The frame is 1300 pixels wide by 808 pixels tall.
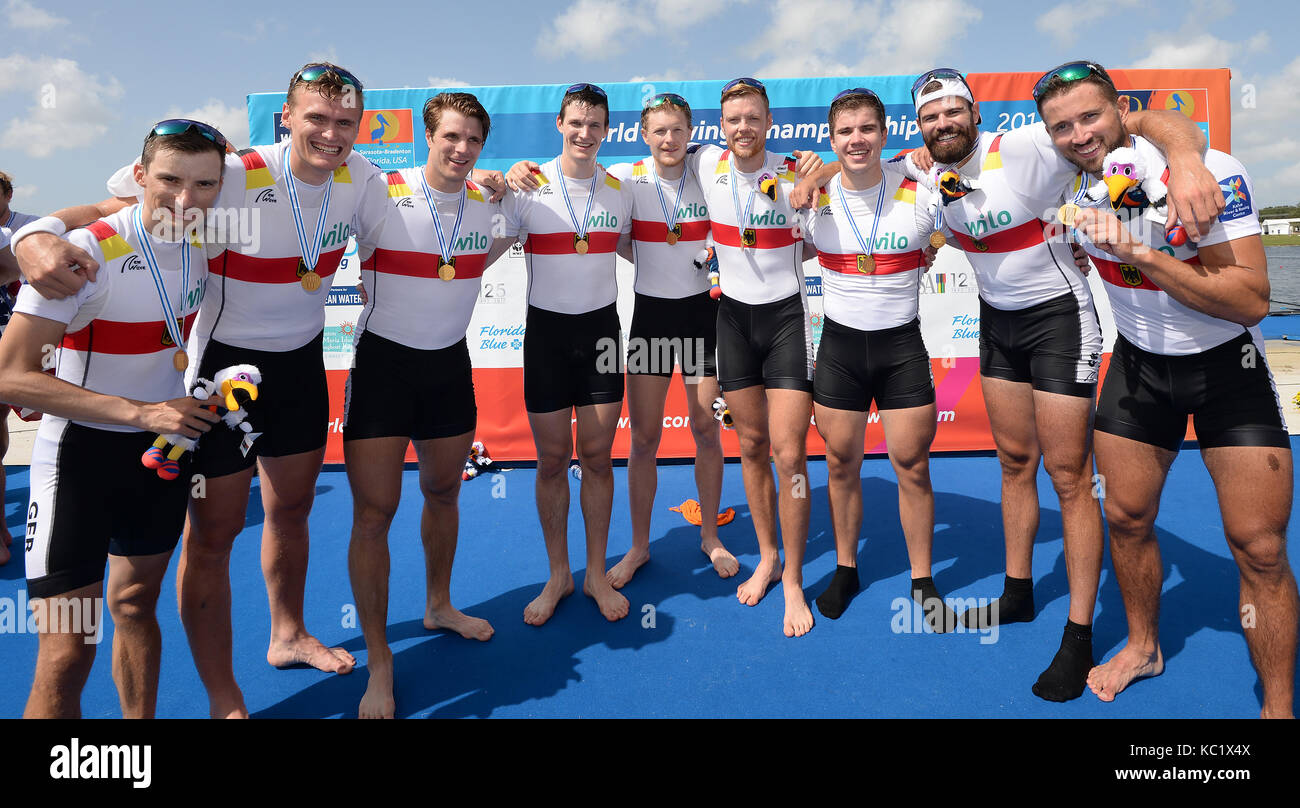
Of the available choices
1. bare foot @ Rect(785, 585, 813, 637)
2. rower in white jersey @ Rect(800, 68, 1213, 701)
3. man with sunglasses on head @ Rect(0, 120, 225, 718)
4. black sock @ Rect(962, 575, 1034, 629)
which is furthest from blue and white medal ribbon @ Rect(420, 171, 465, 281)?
black sock @ Rect(962, 575, 1034, 629)

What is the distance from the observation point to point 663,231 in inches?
155

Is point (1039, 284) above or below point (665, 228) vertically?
below

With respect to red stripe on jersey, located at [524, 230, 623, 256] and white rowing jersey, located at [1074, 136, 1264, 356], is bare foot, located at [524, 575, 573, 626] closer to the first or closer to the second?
red stripe on jersey, located at [524, 230, 623, 256]

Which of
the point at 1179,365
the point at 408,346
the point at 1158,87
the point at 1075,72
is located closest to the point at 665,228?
the point at 408,346

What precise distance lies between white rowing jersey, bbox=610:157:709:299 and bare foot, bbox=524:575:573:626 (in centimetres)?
174

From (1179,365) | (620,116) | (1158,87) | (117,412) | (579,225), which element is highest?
(1158,87)

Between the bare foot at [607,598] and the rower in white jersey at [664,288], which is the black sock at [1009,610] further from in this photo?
the bare foot at [607,598]

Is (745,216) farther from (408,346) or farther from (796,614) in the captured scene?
(796,614)

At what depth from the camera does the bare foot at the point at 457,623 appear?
11.8 ft

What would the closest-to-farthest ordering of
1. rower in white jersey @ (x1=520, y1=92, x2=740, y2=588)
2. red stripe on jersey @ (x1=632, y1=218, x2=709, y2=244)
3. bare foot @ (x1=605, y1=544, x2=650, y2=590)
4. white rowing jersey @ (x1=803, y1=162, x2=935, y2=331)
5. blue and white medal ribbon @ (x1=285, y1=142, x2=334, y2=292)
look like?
blue and white medal ribbon @ (x1=285, y1=142, x2=334, y2=292)
white rowing jersey @ (x1=803, y1=162, x2=935, y2=331)
rower in white jersey @ (x1=520, y1=92, x2=740, y2=588)
red stripe on jersey @ (x1=632, y1=218, x2=709, y2=244)
bare foot @ (x1=605, y1=544, x2=650, y2=590)

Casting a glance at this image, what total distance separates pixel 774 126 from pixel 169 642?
19.3ft

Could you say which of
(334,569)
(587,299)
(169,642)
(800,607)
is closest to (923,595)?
(800,607)

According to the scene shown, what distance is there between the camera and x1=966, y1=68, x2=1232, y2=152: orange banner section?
20.2 feet

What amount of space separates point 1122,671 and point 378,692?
327 cm
